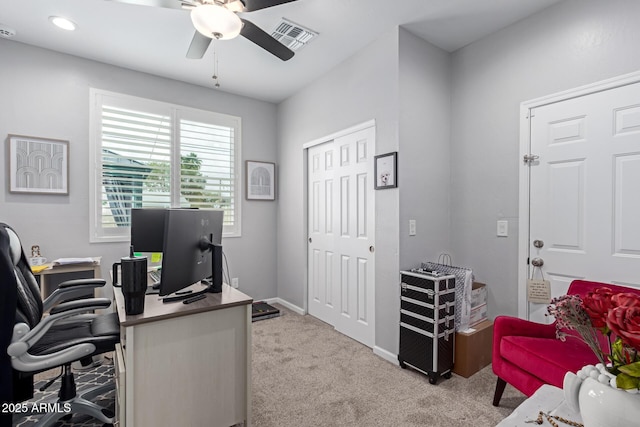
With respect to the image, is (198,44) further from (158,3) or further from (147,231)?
Answer: (147,231)

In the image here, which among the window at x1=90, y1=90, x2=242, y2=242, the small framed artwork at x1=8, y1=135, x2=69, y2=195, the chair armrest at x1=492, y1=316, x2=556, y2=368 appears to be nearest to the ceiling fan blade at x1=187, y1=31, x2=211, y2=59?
the window at x1=90, y1=90, x2=242, y2=242

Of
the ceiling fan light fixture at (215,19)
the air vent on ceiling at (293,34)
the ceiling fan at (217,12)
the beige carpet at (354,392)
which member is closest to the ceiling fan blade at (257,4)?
the ceiling fan at (217,12)

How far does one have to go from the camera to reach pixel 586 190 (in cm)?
218

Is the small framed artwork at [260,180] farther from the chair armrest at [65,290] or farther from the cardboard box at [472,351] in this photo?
the cardboard box at [472,351]

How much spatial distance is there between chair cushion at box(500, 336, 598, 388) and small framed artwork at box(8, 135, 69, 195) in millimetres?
4034

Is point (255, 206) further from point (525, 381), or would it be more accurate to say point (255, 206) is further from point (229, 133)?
point (525, 381)

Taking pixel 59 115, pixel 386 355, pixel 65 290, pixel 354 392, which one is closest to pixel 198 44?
pixel 59 115

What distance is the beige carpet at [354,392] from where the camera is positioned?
75.5 inches

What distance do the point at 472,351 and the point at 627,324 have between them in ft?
6.46

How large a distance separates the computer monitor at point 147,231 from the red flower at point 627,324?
2.91 m

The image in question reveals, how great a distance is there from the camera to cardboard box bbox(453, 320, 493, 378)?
2385 mm

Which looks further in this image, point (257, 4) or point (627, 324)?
point (257, 4)

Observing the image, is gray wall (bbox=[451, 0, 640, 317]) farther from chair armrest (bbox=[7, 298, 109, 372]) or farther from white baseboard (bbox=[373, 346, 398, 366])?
chair armrest (bbox=[7, 298, 109, 372])

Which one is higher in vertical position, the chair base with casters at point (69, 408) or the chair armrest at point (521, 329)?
the chair armrest at point (521, 329)
